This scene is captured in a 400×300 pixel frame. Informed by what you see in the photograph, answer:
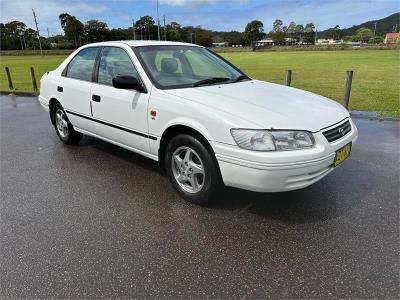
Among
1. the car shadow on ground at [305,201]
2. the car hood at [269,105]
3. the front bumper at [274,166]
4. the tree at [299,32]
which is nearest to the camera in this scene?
the front bumper at [274,166]

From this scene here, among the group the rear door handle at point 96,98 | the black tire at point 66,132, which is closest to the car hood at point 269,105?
the rear door handle at point 96,98

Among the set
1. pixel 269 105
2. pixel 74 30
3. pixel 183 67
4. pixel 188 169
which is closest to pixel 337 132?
pixel 269 105

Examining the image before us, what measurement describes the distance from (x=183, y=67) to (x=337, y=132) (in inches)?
78.3

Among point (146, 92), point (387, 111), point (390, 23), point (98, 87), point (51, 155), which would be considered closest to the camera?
point (146, 92)

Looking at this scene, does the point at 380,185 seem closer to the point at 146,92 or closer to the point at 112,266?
the point at 146,92

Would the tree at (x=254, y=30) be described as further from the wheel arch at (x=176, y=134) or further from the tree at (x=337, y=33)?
the wheel arch at (x=176, y=134)

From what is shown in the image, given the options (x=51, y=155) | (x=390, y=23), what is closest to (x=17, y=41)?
(x=51, y=155)

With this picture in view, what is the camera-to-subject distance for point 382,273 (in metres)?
2.60

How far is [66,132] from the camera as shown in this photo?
570 cm

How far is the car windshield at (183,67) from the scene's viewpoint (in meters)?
4.00

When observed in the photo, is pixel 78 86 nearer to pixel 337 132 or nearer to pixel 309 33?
pixel 337 132

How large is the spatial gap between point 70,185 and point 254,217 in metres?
2.22

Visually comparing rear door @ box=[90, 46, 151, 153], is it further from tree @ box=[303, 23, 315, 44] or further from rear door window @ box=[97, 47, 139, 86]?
tree @ box=[303, 23, 315, 44]

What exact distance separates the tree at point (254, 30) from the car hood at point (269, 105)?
123669 mm
